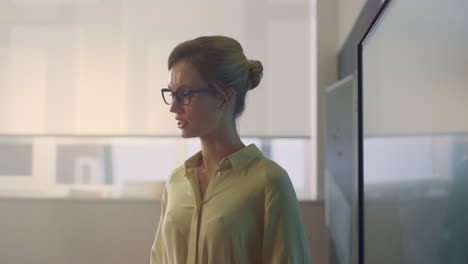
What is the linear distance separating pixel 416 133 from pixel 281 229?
1.15ft

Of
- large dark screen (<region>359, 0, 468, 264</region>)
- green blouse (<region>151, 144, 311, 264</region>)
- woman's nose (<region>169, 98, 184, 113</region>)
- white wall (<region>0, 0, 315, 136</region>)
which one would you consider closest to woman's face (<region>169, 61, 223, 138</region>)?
woman's nose (<region>169, 98, 184, 113</region>)

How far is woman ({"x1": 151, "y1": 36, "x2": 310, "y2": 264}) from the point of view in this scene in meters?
0.99

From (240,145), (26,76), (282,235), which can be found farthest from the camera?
(26,76)

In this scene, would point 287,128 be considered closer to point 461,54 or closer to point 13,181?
point 13,181

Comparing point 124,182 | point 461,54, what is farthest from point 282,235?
point 124,182

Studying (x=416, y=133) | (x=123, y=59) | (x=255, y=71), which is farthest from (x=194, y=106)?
(x=123, y=59)

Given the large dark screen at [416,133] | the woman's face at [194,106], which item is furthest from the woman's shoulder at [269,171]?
the large dark screen at [416,133]

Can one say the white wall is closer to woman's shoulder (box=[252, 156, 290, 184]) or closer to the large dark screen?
the large dark screen

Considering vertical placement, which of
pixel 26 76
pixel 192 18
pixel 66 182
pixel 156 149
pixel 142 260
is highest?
pixel 192 18

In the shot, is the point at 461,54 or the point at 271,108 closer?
the point at 461,54

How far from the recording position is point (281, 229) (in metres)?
0.99

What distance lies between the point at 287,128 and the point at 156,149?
92 centimetres

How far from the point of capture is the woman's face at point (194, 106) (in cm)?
106

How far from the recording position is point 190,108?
106 cm
